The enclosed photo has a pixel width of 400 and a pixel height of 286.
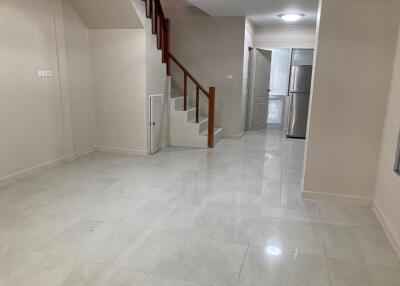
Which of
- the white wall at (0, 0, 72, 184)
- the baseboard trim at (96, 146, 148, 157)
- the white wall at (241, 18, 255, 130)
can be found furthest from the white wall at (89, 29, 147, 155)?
the white wall at (241, 18, 255, 130)

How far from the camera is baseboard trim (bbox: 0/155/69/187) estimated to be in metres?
3.61

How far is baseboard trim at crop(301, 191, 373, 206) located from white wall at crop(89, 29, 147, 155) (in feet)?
9.11

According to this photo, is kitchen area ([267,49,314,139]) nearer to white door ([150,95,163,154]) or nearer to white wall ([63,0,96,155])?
white door ([150,95,163,154])

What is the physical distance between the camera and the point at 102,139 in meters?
5.24

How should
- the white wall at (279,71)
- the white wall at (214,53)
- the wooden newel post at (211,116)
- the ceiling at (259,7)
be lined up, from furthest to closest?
the white wall at (279,71), the white wall at (214,53), the wooden newel post at (211,116), the ceiling at (259,7)

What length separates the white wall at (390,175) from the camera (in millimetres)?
2496

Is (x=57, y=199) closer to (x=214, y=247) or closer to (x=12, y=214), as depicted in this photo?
(x=12, y=214)

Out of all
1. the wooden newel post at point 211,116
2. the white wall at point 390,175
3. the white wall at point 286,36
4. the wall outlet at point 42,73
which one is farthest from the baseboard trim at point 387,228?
the white wall at point 286,36

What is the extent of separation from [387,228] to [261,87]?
5488 millimetres

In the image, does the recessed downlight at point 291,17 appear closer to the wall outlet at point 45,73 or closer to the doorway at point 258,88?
the doorway at point 258,88

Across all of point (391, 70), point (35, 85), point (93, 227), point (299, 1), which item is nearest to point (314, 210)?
point (391, 70)

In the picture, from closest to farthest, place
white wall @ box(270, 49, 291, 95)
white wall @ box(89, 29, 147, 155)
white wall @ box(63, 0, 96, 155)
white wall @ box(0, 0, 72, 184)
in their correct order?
white wall @ box(0, 0, 72, 184)
white wall @ box(63, 0, 96, 155)
white wall @ box(89, 29, 147, 155)
white wall @ box(270, 49, 291, 95)

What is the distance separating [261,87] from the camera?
7.66 metres

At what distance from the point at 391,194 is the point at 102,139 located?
432cm
